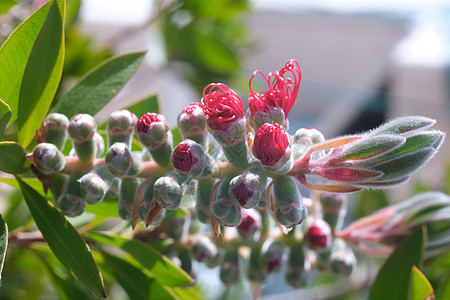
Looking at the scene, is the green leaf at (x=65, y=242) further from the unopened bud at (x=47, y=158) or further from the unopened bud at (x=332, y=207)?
the unopened bud at (x=332, y=207)

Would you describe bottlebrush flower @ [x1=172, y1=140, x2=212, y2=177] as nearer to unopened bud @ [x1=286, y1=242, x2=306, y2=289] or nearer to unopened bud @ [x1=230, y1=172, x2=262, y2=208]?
unopened bud @ [x1=230, y1=172, x2=262, y2=208]

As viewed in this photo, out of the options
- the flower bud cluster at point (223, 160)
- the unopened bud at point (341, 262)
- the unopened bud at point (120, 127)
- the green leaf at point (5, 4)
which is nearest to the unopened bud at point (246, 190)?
the flower bud cluster at point (223, 160)

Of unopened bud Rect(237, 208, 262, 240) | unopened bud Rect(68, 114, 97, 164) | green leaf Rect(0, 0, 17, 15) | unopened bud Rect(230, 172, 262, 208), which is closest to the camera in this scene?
unopened bud Rect(230, 172, 262, 208)

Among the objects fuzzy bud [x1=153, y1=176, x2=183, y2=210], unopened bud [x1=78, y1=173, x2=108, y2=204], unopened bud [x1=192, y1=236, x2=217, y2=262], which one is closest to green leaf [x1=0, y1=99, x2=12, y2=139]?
unopened bud [x1=78, y1=173, x2=108, y2=204]

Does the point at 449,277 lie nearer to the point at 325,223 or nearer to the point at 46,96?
the point at 325,223

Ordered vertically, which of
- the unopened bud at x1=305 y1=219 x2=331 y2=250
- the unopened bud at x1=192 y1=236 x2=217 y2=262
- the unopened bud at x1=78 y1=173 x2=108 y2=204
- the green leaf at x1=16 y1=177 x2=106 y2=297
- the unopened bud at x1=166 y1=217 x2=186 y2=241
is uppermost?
the unopened bud at x1=78 y1=173 x2=108 y2=204
